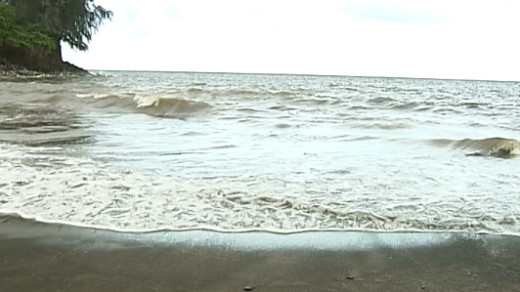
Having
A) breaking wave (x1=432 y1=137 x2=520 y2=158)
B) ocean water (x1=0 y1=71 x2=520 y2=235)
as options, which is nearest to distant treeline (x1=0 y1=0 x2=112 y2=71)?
ocean water (x1=0 y1=71 x2=520 y2=235)

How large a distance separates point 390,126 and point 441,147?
2.32 m

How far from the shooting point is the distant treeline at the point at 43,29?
124ft

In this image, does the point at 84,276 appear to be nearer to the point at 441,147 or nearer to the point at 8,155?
the point at 8,155

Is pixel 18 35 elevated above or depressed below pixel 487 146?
above

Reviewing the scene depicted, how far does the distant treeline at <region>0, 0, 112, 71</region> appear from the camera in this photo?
37922 millimetres

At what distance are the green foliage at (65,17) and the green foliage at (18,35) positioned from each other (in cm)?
61

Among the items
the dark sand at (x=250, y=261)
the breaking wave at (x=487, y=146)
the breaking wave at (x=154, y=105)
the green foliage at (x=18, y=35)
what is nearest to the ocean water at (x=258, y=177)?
the breaking wave at (x=487, y=146)

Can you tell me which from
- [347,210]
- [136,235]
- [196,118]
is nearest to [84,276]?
[136,235]

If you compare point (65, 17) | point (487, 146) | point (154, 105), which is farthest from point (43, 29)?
point (487, 146)

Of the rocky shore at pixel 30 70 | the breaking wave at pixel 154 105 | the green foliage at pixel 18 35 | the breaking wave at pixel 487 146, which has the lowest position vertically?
the breaking wave at pixel 154 105

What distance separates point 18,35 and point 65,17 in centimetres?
585

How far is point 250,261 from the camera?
2365mm

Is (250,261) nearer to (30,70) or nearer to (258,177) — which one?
(258,177)

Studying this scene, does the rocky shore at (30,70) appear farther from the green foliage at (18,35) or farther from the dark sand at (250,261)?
the dark sand at (250,261)
